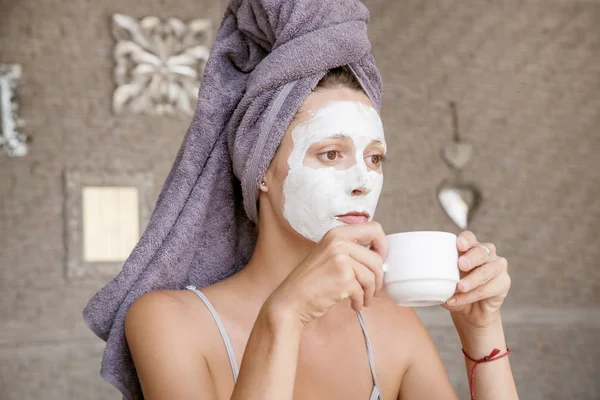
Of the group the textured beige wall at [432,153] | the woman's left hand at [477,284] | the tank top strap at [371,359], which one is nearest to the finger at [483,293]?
the woman's left hand at [477,284]

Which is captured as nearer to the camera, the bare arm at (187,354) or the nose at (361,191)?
the bare arm at (187,354)

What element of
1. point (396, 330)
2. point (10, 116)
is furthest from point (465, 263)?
point (10, 116)

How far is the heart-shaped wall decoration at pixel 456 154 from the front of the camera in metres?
2.93

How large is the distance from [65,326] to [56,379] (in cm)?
18

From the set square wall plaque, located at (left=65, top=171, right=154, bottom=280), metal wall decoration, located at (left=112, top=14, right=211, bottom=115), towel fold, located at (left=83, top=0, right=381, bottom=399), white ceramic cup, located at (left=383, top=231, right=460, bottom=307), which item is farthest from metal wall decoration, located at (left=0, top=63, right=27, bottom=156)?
white ceramic cup, located at (left=383, top=231, right=460, bottom=307)

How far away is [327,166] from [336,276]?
31 centimetres

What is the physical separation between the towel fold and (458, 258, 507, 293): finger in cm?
36

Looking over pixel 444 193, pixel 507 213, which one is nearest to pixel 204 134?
pixel 444 193

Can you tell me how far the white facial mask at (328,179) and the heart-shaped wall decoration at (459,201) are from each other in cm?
181

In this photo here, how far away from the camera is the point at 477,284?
3.25 ft

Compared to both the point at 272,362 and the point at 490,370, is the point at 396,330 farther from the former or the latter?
the point at 272,362

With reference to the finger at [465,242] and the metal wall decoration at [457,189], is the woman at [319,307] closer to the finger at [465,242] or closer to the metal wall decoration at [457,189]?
the finger at [465,242]

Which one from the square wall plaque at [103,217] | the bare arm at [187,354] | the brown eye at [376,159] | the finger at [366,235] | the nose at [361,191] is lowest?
the square wall plaque at [103,217]

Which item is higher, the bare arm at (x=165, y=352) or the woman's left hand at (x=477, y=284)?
the woman's left hand at (x=477, y=284)
